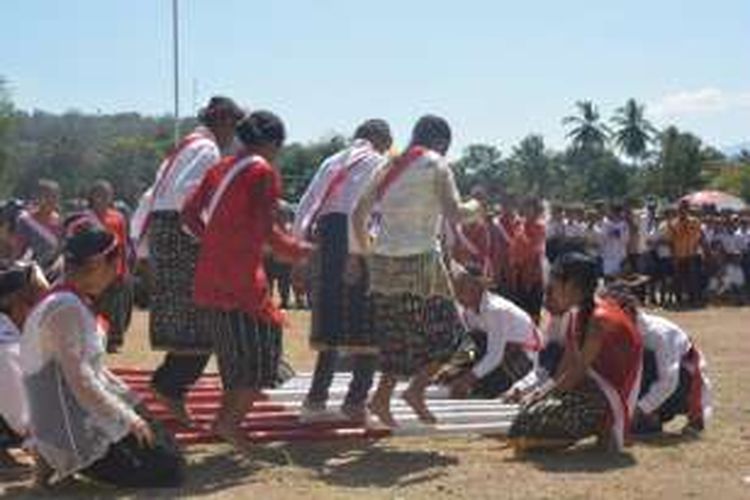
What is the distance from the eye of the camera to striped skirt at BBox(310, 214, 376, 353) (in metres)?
8.45

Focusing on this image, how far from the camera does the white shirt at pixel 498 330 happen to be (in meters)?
9.84

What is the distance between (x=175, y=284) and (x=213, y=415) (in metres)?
0.90

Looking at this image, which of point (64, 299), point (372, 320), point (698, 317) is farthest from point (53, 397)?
point (698, 317)

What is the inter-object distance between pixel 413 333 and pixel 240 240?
1.26 m

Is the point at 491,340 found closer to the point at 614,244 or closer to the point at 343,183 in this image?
the point at 343,183

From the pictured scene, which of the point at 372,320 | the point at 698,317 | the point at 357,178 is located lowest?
the point at 698,317

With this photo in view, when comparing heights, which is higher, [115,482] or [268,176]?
[268,176]

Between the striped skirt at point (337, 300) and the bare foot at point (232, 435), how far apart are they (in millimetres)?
1115

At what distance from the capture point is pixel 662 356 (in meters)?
8.80

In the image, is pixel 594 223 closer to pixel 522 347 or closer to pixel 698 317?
pixel 698 317

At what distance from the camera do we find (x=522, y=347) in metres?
10.1

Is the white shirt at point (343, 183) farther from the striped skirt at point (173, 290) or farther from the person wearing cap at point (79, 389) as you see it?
the person wearing cap at point (79, 389)

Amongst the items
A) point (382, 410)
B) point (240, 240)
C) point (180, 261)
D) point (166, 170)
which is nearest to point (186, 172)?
point (166, 170)

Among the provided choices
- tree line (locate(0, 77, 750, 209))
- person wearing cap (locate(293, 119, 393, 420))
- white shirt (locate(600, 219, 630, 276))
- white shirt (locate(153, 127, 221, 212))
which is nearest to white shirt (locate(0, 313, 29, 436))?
white shirt (locate(153, 127, 221, 212))
